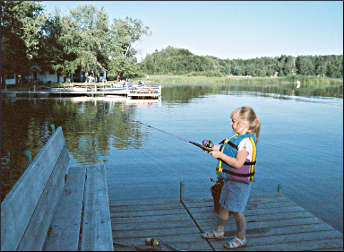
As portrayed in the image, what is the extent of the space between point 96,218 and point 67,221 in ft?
1.02

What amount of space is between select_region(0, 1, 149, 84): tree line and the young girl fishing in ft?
102

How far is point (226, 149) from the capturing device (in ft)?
11.9

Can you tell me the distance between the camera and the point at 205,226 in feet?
13.8

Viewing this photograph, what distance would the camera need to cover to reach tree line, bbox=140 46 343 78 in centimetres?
12269

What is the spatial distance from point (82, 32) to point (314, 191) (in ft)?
160

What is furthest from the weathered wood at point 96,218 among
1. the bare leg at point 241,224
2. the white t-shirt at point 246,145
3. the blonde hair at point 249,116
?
the blonde hair at point 249,116

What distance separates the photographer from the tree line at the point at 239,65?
12269 centimetres

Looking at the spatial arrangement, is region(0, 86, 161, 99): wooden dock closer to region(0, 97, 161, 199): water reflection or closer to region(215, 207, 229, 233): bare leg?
region(0, 97, 161, 199): water reflection

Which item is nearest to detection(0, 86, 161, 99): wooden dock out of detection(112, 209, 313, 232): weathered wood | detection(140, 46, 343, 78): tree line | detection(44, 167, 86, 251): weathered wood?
detection(44, 167, 86, 251): weathered wood

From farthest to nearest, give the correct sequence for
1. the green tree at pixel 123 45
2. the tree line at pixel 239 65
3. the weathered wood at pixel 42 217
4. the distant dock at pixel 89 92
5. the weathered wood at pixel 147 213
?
1. the tree line at pixel 239 65
2. the green tree at pixel 123 45
3. the distant dock at pixel 89 92
4. the weathered wood at pixel 147 213
5. the weathered wood at pixel 42 217

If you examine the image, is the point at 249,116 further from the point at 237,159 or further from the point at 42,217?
the point at 42,217

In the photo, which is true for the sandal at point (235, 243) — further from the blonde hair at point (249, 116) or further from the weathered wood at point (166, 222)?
the blonde hair at point (249, 116)

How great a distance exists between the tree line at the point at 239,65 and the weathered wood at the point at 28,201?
114511mm

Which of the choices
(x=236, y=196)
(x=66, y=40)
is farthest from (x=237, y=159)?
(x=66, y=40)
